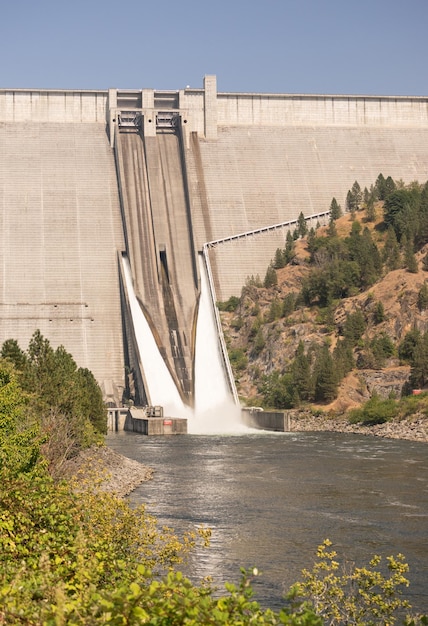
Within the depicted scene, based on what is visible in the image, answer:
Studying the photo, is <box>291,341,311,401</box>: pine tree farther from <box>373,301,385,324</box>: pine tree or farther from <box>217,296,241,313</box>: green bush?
<box>217,296,241,313</box>: green bush

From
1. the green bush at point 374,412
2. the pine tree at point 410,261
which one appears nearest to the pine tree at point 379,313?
the pine tree at point 410,261

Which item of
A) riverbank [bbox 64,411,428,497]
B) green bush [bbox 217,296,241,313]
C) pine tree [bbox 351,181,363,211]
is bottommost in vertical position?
riverbank [bbox 64,411,428,497]

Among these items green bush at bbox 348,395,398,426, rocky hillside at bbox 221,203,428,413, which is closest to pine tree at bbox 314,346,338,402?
rocky hillside at bbox 221,203,428,413

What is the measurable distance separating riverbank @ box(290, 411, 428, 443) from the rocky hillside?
1931mm

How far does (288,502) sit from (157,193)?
69.8 meters

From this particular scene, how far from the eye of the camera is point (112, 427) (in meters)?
86.0

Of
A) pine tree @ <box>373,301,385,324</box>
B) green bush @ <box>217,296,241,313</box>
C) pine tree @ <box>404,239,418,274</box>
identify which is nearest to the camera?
pine tree @ <box>373,301,385,324</box>

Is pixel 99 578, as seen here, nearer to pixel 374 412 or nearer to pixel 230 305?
pixel 374 412

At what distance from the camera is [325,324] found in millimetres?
91812

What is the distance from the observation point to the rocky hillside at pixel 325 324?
273 feet

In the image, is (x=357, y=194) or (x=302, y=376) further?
(x=357, y=194)

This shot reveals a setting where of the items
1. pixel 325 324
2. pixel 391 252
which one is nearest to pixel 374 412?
pixel 325 324

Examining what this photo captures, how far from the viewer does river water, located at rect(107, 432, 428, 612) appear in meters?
27.7

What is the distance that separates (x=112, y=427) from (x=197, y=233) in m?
26.3
